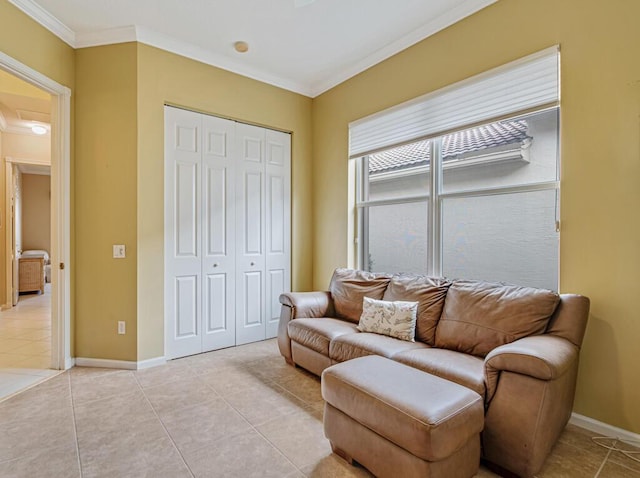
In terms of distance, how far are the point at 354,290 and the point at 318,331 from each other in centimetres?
60

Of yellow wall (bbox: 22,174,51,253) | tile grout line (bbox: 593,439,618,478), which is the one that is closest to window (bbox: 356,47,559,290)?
tile grout line (bbox: 593,439,618,478)

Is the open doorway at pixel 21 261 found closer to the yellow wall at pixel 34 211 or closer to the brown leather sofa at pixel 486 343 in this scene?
the yellow wall at pixel 34 211

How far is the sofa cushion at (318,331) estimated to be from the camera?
2686mm

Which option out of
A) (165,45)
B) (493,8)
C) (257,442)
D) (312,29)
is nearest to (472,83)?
(493,8)

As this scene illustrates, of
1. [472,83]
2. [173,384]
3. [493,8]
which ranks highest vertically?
[493,8]

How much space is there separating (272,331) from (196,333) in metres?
0.90

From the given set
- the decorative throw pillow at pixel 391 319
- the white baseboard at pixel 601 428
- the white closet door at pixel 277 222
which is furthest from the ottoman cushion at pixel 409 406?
the white closet door at pixel 277 222

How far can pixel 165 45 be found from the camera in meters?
3.18

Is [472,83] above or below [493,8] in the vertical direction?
below

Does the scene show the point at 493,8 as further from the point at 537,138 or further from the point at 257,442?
the point at 257,442

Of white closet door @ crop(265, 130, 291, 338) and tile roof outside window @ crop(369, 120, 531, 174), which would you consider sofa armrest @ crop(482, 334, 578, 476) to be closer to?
tile roof outside window @ crop(369, 120, 531, 174)

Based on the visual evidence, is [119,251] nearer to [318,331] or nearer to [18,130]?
[318,331]

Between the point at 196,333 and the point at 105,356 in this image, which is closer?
the point at 105,356

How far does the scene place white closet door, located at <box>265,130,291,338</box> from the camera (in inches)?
157
